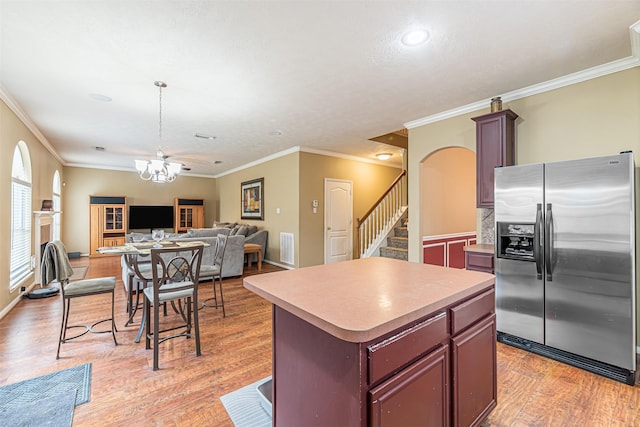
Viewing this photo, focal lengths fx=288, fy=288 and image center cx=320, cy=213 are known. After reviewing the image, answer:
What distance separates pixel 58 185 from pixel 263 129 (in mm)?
6456

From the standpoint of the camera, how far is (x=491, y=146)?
3260mm

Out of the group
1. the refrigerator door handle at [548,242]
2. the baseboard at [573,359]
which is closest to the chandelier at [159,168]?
the refrigerator door handle at [548,242]

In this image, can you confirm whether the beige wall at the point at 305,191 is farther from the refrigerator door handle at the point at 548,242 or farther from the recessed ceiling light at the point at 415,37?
the refrigerator door handle at the point at 548,242

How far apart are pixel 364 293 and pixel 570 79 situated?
3261 millimetres

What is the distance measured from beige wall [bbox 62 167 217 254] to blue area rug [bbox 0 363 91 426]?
25.2 feet

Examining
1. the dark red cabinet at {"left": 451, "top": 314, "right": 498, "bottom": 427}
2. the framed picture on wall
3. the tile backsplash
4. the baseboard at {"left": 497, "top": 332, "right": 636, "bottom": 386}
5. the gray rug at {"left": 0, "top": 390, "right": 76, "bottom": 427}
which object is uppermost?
the framed picture on wall

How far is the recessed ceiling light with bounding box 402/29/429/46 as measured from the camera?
2219 millimetres

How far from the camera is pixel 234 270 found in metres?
5.56

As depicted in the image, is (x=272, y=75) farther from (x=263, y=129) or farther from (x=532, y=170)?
(x=532, y=170)

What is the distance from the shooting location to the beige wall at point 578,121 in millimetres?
2617

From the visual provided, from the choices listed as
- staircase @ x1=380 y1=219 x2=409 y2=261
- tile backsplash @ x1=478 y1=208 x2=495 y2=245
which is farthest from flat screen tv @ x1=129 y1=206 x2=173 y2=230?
tile backsplash @ x1=478 y1=208 x2=495 y2=245

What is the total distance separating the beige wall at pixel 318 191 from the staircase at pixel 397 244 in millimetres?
1215

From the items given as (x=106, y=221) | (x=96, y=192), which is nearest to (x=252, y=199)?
(x=106, y=221)

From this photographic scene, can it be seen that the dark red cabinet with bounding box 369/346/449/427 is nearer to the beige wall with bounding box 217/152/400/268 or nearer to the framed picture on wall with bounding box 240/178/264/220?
the beige wall with bounding box 217/152/400/268
